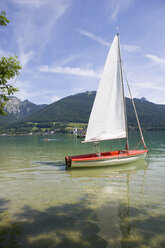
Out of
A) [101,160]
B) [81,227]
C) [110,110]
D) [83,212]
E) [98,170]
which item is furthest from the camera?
[110,110]

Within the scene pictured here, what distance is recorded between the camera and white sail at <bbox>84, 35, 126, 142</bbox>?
2559 cm

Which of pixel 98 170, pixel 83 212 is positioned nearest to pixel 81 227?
pixel 83 212

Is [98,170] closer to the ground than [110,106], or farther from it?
closer to the ground

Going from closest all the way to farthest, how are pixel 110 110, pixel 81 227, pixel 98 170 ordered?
pixel 81 227
pixel 98 170
pixel 110 110

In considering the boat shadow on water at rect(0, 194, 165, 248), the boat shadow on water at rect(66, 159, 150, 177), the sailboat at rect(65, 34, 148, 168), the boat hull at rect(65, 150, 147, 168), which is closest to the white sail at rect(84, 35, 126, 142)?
the sailboat at rect(65, 34, 148, 168)

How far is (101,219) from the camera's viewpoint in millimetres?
9375

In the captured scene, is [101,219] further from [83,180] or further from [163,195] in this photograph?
[83,180]

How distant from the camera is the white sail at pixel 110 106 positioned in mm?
25594

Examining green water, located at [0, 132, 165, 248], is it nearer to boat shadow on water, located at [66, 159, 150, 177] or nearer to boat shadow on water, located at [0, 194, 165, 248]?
boat shadow on water, located at [0, 194, 165, 248]

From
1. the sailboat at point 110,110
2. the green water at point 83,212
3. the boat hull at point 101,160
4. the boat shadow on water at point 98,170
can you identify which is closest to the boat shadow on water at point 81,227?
the green water at point 83,212

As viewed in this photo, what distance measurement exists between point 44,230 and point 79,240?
1.95 m

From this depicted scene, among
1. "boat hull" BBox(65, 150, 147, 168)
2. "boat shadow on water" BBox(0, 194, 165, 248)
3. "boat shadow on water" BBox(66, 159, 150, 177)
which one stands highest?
"boat hull" BBox(65, 150, 147, 168)

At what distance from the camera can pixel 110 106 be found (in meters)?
26.1

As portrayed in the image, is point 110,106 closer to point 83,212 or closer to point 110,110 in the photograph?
point 110,110
